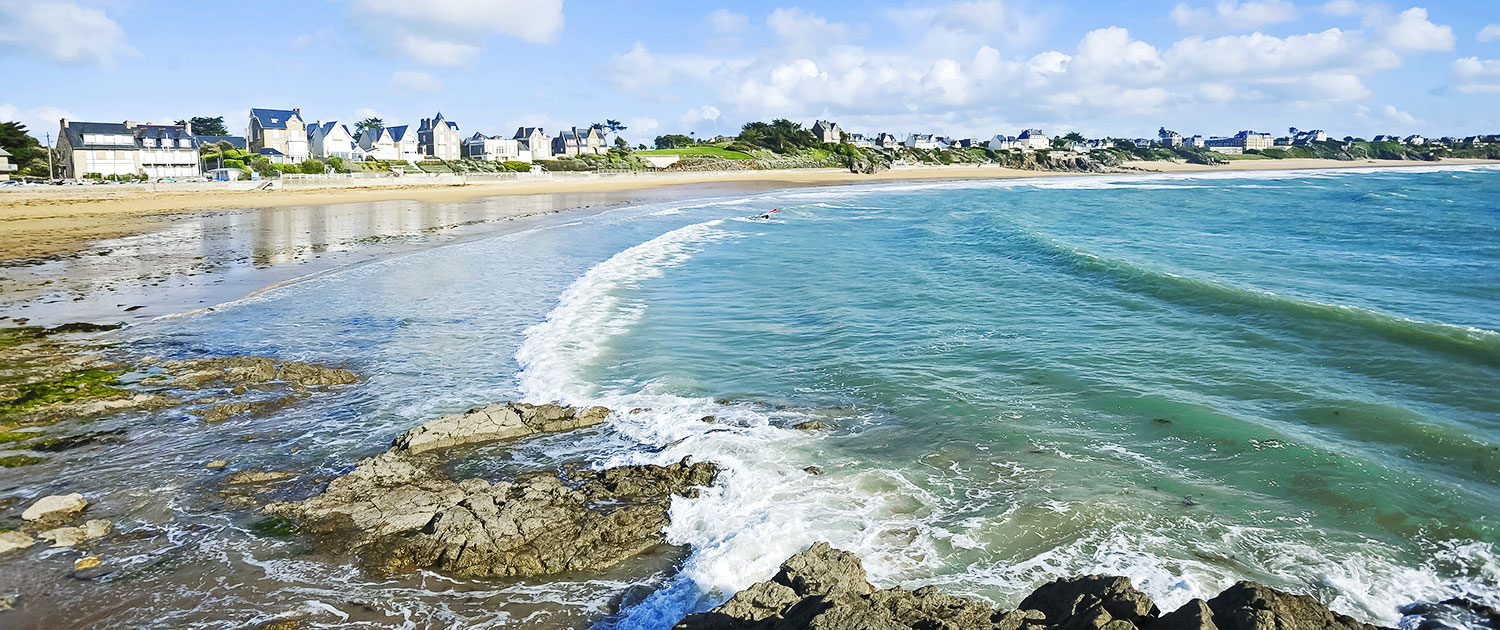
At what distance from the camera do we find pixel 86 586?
6102mm

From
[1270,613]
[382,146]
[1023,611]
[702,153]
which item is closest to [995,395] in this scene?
[1023,611]

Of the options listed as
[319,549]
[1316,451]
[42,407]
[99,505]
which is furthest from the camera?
[42,407]

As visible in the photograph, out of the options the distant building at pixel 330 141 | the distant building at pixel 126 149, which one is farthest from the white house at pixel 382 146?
the distant building at pixel 126 149

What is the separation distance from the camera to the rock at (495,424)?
9.10 meters

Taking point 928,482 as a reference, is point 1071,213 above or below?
above

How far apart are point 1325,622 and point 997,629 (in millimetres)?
1773

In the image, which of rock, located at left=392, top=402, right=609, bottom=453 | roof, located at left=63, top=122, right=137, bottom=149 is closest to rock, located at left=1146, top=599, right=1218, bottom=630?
rock, located at left=392, top=402, right=609, bottom=453

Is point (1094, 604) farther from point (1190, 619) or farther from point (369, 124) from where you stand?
point (369, 124)

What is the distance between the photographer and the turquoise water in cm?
691

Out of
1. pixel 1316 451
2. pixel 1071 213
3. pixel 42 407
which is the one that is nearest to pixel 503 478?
pixel 42 407

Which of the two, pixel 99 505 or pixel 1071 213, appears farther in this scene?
pixel 1071 213

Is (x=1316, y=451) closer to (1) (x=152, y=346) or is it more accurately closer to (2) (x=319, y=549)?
(2) (x=319, y=549)

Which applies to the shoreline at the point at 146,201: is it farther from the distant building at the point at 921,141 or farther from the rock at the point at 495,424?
the distant building at the point at 921,141

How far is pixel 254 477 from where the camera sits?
27.0ft
